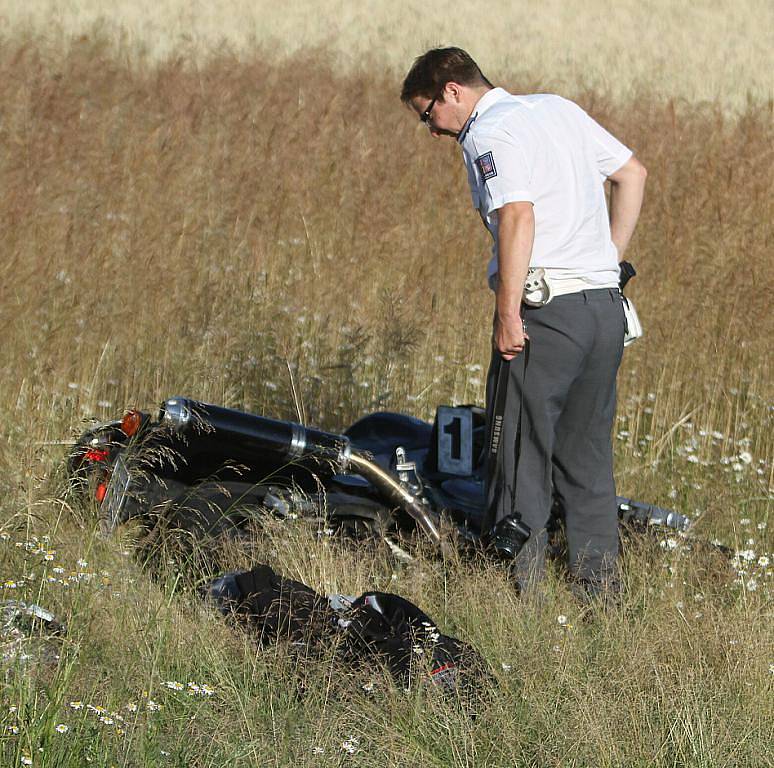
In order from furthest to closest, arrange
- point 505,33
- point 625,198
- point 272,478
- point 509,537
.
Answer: point 505,33
point 272,478
point 625,198
point 509,537

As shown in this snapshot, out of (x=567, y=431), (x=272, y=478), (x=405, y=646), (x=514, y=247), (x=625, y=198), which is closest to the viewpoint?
(x=405, y=646)

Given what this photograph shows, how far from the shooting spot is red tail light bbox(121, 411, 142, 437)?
400 cm

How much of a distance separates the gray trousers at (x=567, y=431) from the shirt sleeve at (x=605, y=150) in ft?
1.57

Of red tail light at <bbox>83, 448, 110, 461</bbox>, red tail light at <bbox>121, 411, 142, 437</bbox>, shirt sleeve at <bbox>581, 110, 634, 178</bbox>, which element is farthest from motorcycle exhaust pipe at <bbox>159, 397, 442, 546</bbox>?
shirt sleeve at <bbox>581, 110, 634, 178</bbox>

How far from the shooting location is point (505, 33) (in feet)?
62.4

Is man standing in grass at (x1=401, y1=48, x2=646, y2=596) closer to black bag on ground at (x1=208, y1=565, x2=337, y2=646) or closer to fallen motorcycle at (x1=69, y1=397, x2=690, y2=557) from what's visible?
fallen motorcycle at (x1=69, y1=397, x2=690, y2=557)

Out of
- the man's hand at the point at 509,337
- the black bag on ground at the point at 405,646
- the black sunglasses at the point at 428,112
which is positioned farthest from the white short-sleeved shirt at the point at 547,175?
the black bag on ground at the point at 405,646

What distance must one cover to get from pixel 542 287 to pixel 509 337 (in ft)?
0.68

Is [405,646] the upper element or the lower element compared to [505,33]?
lower

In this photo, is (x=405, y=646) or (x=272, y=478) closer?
(x=405, y=646)

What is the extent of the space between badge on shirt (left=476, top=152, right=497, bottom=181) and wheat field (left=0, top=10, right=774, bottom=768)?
4.16 feet

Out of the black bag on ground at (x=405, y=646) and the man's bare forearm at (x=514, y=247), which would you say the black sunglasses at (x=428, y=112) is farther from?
the black bag on ground at (x=405, y=646)

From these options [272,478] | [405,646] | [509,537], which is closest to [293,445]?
[272,478]

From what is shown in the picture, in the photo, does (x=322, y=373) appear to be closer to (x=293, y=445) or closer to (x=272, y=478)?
(x=272, y=478)
